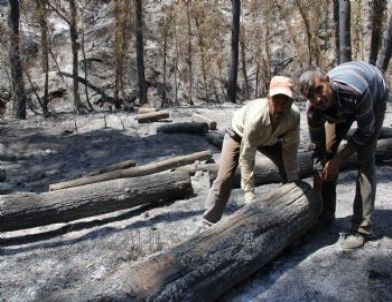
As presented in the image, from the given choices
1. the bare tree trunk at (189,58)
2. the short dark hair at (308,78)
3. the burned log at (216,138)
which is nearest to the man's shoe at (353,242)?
the short dark hair at (308,78)

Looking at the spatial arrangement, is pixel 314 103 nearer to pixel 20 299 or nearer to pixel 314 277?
pixel 314 277

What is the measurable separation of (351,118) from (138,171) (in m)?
3.96

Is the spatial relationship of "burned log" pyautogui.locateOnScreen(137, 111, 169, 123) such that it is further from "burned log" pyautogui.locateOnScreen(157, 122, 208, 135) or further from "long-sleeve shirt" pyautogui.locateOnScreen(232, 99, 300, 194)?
"long-sleeve shirt" pyautogui.locateOnScreen(232, 99, 300, 194)

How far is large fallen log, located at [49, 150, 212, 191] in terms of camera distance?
6.59 m

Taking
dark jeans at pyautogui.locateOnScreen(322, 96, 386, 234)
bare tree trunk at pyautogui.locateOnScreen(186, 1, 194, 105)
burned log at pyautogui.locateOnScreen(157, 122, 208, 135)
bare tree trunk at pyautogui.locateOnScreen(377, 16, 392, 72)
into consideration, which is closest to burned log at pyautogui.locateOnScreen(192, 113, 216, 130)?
burned log at pyautogui.locateOnScreen(157, 122, 208, 135)

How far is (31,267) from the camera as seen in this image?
4707 mm

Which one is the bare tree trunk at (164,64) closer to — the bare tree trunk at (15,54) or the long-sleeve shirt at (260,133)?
the bare tree trunk at (15,54)

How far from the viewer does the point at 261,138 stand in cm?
386

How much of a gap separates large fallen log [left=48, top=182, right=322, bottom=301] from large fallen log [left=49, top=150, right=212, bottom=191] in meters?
3.21

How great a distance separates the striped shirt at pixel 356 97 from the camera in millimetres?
3518

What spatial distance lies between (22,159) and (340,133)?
7.08 meters

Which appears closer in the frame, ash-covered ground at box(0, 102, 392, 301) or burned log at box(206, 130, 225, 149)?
ash-covered ground at box(0, 102, 392, 301)

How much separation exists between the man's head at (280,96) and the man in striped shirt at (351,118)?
0.12 meters

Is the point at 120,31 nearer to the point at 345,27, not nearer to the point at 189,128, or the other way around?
the point at 345,27
